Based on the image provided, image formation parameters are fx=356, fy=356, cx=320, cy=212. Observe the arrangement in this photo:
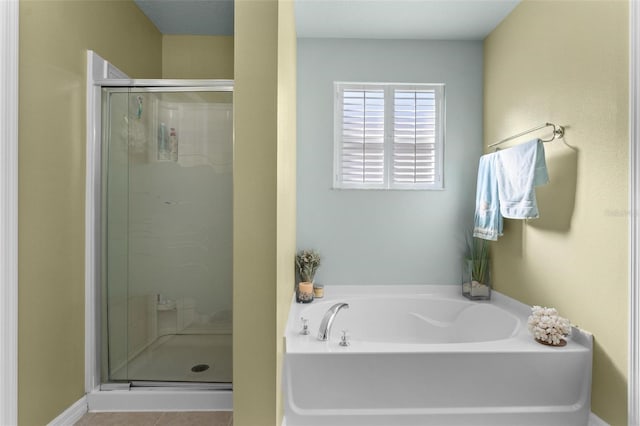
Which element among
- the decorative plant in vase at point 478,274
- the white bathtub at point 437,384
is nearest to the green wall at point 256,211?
the white bathtub at point 437,384

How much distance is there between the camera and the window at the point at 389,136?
2748mm

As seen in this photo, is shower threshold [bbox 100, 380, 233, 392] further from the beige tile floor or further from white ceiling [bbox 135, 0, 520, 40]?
white ceiling [bbox 135, 0, 520, 40]

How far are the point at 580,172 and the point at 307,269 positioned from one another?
5.63 ft

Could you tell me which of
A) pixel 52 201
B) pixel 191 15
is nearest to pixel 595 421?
pixel 52 201

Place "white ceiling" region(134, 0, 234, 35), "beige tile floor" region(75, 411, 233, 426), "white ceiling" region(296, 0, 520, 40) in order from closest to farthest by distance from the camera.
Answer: "beige tile floor" region(75, 411, 233, 426)
"white ceiling" region(296, 0, 520, 40)
"white ceiling" region(134, 0, 234, 35)

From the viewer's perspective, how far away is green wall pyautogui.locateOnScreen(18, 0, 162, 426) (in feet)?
4.91

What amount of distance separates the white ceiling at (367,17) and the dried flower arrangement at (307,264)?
5.40ft

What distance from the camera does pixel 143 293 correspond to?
2035 millimetres

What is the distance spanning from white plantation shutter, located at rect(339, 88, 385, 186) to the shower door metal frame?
1076mm

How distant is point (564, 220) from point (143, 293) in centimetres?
234

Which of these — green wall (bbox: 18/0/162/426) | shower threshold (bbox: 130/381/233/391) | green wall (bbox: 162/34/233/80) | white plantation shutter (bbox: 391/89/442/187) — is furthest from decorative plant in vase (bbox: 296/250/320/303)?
green wall (bbox: 162/34/233/80)

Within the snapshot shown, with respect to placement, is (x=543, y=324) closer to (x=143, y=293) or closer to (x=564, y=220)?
(x=564, y=220)

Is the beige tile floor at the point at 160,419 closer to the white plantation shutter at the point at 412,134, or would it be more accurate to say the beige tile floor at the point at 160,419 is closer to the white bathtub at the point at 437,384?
the white bathtub at the point at 437,384

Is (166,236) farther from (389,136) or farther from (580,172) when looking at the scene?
(580,172)
